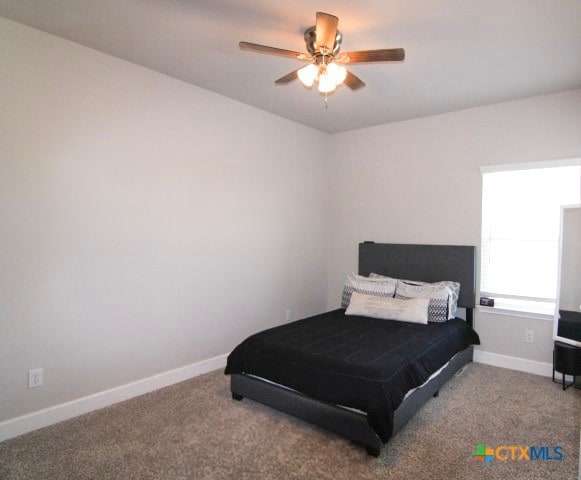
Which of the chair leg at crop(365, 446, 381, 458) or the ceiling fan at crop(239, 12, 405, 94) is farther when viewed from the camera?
the chair leg at crop(365, 446, 381, 458)

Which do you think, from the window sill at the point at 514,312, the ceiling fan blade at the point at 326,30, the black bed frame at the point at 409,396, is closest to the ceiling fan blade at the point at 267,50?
the ceiling fan blade at the point at 326,30

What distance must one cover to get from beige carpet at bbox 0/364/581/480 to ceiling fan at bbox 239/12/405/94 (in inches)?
90.1

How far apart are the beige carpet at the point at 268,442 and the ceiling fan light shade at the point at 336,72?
2306mm

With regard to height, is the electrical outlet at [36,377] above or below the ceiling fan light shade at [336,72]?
below

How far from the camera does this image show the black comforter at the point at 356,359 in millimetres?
2365

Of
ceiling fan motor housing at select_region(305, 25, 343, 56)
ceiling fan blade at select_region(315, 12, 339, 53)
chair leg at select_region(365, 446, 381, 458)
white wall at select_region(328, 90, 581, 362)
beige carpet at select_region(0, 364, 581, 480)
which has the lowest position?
beige carpet at select_region(0, 364, 581, 480)

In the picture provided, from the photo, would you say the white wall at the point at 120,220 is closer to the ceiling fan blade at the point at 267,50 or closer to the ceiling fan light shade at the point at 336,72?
the ceiling fan blade at the point at 267,50

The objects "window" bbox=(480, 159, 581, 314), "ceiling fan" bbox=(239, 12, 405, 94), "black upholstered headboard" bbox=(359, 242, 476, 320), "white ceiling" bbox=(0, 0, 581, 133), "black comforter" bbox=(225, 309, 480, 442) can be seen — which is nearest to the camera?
"ceiling fan" bbox=(239, 12, 405, 94)

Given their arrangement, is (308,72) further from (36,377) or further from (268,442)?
(36,377)

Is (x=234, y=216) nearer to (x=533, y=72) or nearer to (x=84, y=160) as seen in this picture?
(x=84, y=160)

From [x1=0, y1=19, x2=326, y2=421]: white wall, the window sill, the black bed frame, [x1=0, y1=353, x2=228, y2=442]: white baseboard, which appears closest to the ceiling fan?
[x1=0, y1=19, x2=326, y2=421]: white wall

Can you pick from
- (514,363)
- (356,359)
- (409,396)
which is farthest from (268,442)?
(514,363)

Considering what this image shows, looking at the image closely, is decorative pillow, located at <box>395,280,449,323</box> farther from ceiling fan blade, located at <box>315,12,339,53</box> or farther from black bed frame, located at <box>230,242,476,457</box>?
ceiling fan blade, located at <box>315,12,339,53</box>

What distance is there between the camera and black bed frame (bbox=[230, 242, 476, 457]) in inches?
95.1
